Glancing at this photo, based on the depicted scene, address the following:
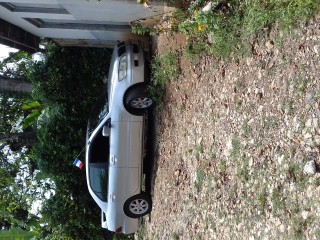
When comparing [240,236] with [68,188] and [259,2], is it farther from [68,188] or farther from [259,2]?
[68,188]

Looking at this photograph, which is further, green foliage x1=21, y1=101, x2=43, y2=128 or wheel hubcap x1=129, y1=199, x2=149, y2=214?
green foliage x1=21, y1=101, x2=43, y2=128

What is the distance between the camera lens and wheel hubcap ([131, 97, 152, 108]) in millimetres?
9594

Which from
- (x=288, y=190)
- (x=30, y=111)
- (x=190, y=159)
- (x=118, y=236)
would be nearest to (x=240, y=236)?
(x=288, y=190)

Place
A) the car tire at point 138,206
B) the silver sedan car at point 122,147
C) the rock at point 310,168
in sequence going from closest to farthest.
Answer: the rock at point 310,168 → the silver sedan car at point 122,147 → the car tire at point 138,206

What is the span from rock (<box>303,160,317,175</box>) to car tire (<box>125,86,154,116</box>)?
5.01m

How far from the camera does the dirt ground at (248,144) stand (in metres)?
5.09

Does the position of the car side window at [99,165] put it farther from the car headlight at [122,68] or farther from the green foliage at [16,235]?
the green foliage at [16,235]

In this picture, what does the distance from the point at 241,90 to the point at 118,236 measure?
6891 millimetres

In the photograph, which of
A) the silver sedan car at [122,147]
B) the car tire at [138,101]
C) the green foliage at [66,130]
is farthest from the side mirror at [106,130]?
the green foliage at [66,130]

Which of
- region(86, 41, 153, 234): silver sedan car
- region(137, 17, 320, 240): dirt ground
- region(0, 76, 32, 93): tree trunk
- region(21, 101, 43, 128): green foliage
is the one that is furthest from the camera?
region(21, 101, 43, 128): green foliage

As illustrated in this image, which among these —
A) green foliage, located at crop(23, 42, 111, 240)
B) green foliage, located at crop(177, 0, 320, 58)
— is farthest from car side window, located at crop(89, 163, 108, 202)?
green foliage, located at crop(177, 0, 320, 58)

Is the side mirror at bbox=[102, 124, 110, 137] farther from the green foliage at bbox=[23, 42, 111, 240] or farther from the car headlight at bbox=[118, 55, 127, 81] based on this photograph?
the green foliage at bbox=[23, 42, 111, 240]

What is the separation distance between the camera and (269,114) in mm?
5754

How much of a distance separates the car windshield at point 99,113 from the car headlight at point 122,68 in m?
0.77
